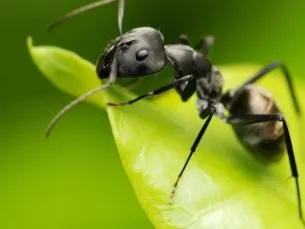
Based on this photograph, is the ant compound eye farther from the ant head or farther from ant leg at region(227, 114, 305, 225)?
ant leg at region(227, 114, 305, 225)

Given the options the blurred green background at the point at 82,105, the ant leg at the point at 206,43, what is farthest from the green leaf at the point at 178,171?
the blurred green background at the point at 82,105

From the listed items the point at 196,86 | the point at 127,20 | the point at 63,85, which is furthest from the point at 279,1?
the point at 63,85

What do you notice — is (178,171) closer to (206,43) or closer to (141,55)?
(141,55)

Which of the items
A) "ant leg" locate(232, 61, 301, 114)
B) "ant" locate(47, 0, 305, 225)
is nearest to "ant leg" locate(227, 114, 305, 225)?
"ant" locate(47, 0, 305, 225)

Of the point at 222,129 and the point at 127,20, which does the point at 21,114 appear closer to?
the point at 127,20

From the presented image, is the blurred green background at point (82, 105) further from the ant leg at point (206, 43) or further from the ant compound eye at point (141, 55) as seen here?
the ant compound eye at point (141, 55)

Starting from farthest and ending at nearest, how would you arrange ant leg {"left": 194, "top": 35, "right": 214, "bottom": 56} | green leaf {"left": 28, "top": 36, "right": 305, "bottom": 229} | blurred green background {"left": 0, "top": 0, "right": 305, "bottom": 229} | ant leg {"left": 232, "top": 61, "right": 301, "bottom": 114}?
blurred green background {"left": 0, "top": 0, "right": 305, "bottom": 229} → ant leg {"left": 194, "top": 35, "right": 214, "bottom": 56} → ant leg {"left": 232, "top": 61, "right": 301, "bottom": 114} → green leaf {"left": 28, "top": 36, "right": 305, "bottom": 229}

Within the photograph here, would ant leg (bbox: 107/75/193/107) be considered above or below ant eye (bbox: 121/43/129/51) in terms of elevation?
below
